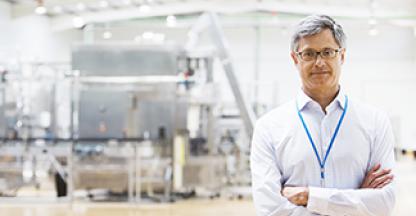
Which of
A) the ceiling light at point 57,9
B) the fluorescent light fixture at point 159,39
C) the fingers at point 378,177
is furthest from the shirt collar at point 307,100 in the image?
the ceiling light at point 57,9

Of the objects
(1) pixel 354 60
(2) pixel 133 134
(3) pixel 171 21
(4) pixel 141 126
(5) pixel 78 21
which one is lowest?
(2) pixel 133 134

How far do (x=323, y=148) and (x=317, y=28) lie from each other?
13.9 inches

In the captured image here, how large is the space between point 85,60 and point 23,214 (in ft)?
8.40

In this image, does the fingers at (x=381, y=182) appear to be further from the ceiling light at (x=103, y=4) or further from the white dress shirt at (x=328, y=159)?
the ceiling light at (x=103, y=4)

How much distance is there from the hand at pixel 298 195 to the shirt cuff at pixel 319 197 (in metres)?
0.01

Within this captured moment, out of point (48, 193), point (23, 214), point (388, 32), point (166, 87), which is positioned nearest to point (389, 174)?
point (23, 214)

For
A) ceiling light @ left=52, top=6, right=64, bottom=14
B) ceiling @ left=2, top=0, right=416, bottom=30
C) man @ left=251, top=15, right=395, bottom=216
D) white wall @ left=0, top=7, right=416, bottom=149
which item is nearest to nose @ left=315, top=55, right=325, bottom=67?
man @ left=251, top=15, right=395, bottom=216

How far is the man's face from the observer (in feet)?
5.50

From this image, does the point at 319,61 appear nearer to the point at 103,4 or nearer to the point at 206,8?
the point at 103,4

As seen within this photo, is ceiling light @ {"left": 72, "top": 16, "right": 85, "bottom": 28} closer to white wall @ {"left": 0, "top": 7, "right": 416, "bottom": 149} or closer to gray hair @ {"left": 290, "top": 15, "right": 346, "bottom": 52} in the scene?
white wall @ {"left": 0, "top": 7, "right": 416, "bottom": 149}

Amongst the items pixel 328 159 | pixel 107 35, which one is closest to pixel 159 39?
pixel 107 35

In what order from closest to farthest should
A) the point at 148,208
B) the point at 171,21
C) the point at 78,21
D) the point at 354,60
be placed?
1. the point at 148,208
2. the point at 78,21
3. the point at 171,21
4. the point at 354,60

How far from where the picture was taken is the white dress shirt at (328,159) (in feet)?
5.36

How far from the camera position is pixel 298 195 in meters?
1.64
